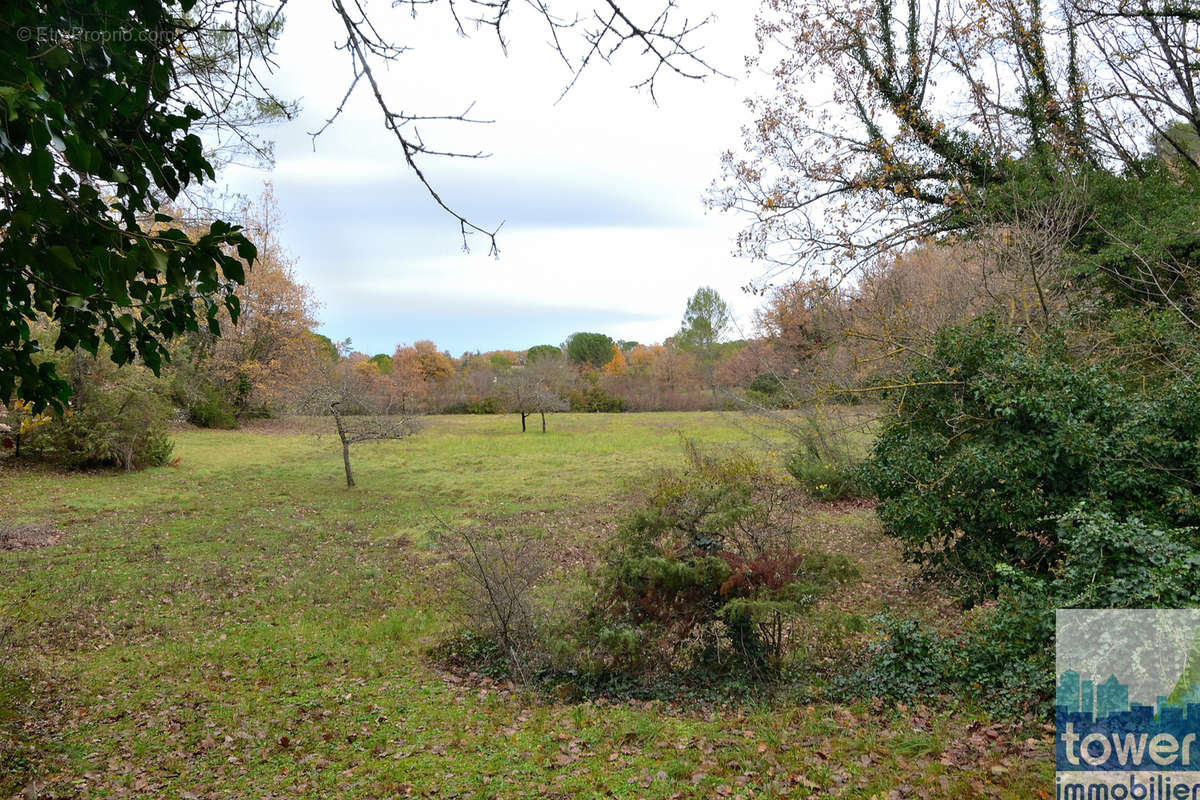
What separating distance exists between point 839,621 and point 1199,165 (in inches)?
347

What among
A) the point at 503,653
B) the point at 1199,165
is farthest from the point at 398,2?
the point at 1199,165

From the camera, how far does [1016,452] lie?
21.7ft

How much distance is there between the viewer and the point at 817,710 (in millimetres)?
5832

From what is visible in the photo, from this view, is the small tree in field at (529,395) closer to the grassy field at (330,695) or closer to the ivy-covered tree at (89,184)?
the grassy field at (330,695)

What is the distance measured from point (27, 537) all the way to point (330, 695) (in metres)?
9.51

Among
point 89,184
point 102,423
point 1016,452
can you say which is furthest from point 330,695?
point 102,423

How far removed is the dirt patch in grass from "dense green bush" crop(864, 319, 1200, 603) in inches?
557

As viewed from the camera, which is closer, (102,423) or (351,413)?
→ (102,423)

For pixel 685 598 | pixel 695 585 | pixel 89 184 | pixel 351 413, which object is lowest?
pixel 685 598

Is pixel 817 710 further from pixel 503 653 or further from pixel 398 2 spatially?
pixel 398 2

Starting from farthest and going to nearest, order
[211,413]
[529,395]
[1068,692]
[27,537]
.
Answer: [529,395] < [211,413] < [27,537] < [1068,692]

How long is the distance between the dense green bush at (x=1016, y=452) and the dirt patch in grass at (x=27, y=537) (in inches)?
557

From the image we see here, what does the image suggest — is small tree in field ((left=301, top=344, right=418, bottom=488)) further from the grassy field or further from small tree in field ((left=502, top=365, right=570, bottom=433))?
small tree in field ((left=502, top=365, right=570, bottom=433))

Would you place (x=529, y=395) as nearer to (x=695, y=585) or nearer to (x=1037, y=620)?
(x=695, y=585)
